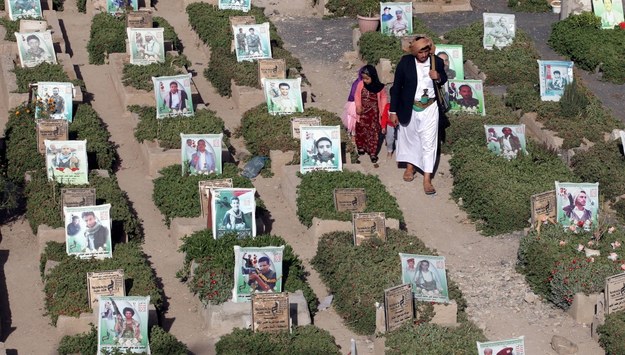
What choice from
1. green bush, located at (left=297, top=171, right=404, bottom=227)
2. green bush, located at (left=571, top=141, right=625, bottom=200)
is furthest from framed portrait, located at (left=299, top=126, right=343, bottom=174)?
green bush, located at (left=571, top=141, right=625, bottom=200)

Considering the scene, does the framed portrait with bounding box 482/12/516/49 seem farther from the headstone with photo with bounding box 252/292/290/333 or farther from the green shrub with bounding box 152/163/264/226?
the headstone with photo with bounding box 252/292/290/333

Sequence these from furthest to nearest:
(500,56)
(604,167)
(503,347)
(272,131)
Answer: (500,56) < (272,131) < (604,167) < (503,347)

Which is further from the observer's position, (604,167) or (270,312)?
(604,167)

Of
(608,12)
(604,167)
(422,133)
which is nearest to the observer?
(422,133)

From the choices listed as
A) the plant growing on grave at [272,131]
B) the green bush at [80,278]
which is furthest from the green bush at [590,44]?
the green bush at [80,278]

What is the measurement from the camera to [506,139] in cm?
2023

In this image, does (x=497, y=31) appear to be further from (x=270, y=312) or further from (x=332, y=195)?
(x=270, y=312)

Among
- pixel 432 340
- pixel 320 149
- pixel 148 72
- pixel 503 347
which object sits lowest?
pixel 432 340

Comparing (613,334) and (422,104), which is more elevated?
(422,104)

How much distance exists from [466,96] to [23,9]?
25.9 ft

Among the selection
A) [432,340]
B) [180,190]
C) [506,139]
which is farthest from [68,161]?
[506,139]

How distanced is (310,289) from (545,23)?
37.3 feet

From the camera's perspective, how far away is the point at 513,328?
1659cm

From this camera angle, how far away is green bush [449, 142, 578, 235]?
736 inches
